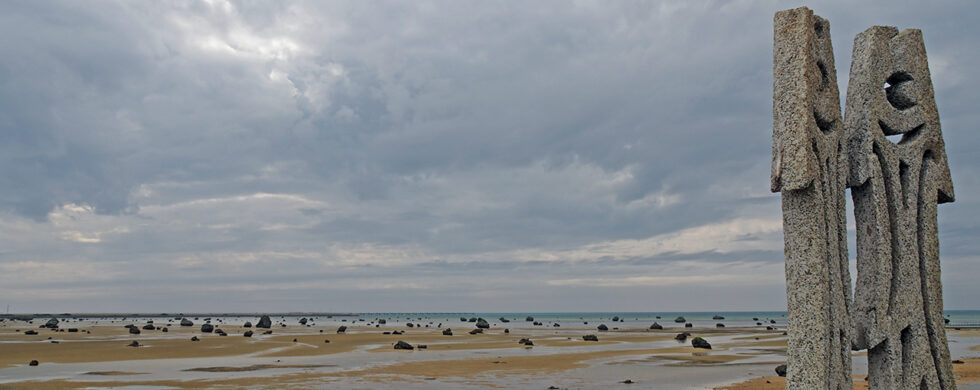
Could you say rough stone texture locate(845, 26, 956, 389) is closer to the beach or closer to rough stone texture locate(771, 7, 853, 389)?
rough stone texture locate(771, 7, 853, 389)

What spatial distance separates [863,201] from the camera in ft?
34.8

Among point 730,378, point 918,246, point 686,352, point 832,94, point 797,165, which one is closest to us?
point 797,165

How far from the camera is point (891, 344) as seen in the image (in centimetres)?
1027

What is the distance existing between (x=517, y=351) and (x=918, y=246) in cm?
2636

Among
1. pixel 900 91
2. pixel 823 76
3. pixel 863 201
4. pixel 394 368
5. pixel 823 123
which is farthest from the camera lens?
pixel 394 368

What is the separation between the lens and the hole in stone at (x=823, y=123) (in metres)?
9.88

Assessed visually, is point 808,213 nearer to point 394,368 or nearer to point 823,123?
point 823,123

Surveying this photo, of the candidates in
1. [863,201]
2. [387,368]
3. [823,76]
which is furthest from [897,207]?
[387,368]

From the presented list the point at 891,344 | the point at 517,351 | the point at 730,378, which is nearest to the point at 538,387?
the point at 730,378

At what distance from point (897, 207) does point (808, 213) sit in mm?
2329

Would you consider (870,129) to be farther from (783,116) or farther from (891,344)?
(891,344)

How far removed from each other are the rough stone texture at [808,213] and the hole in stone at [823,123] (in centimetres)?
1

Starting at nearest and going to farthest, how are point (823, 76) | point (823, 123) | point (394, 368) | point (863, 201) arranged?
point (823, 123) < point (823, 76) < point (863, 201) < point (394, 368)

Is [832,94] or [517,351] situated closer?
[832,94]
